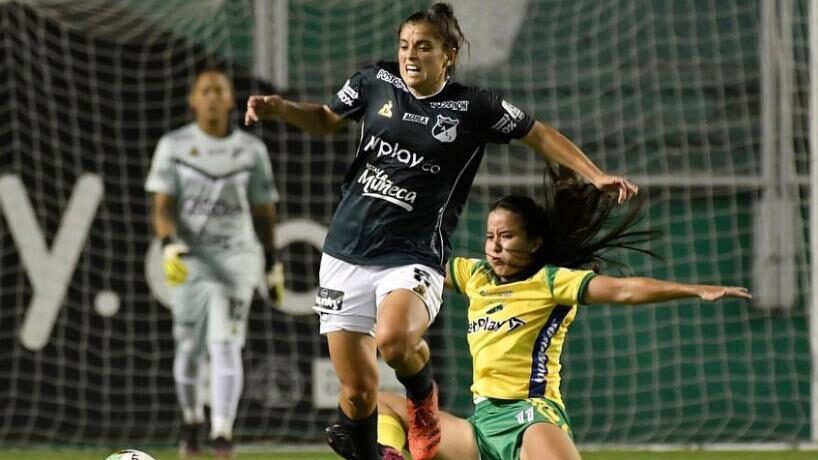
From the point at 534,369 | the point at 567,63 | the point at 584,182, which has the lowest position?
the point at 534,369

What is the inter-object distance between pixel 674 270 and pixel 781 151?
97 cm

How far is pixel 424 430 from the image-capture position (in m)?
5.75

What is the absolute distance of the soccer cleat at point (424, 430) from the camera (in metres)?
5.73

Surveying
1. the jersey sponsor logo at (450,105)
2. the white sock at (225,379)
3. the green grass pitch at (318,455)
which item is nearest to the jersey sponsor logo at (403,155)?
the jersey sponsor logo at (450,105)

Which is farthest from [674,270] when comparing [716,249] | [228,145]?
[228,145]

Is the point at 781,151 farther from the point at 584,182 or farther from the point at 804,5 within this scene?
the point at 584,182

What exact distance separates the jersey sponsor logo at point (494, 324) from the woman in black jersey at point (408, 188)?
15cm

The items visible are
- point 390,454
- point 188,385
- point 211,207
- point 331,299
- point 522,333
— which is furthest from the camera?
point 211,207

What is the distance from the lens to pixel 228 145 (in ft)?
30.5

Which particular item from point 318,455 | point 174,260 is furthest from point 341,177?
point 318,455

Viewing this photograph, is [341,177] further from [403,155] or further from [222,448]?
[403,155]

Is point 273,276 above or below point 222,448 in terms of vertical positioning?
above

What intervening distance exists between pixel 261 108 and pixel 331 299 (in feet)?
2.36

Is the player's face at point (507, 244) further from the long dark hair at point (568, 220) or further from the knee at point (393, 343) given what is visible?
the knee at point (393, 343)
